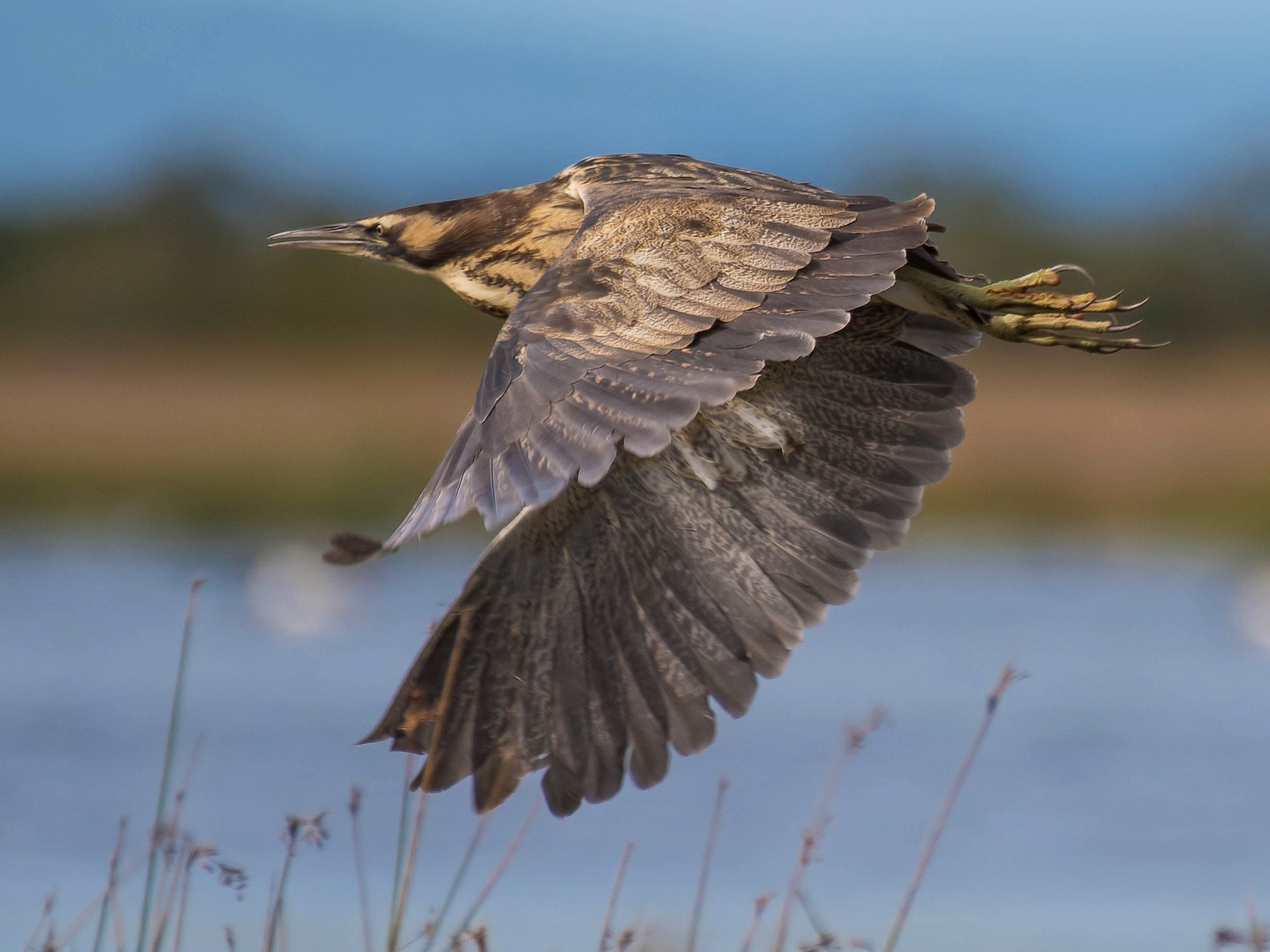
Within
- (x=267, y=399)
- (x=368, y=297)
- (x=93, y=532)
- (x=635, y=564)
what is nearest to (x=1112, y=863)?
(x=635, y=564)

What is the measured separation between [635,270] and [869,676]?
6.49 metres

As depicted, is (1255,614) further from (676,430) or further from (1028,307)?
(676,430)

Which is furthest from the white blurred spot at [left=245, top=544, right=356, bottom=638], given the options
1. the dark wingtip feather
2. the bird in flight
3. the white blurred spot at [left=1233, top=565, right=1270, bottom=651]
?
the dark wingtip feather

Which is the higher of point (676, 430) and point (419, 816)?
point (676, 430)

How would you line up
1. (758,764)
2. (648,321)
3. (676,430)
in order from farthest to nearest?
(758,764) → (676,430) → (648,321)

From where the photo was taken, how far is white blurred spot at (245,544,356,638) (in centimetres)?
1051

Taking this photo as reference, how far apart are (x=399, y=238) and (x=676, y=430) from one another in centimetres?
110

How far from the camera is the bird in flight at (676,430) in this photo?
2848mm

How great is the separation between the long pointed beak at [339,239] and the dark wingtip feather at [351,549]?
1747 mm

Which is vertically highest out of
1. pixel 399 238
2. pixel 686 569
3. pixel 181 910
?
pixel 399 238

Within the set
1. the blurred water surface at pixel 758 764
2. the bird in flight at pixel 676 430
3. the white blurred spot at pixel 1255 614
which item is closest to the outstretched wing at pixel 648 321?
the bird in flight at pixel 676 430

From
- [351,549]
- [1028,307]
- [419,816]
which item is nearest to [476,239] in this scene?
[1028,307]

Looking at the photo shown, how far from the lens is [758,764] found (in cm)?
777

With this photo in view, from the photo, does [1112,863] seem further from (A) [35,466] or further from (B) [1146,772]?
(A) [35,466]
